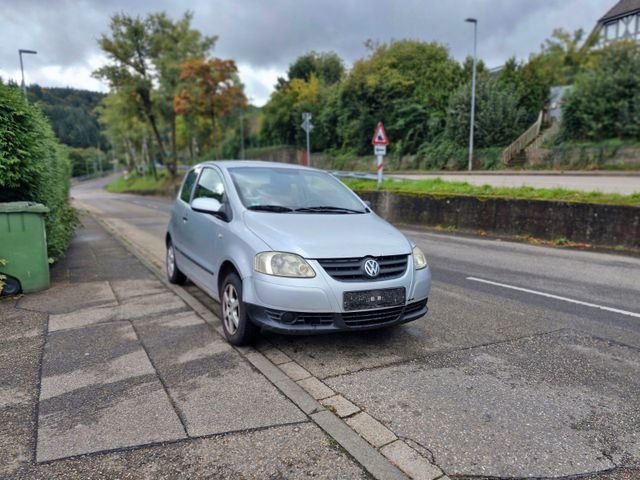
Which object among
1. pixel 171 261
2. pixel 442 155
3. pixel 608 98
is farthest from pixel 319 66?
pixel 171 261

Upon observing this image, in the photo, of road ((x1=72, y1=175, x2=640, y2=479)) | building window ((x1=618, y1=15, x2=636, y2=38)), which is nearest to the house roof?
building window ((x1=618, y1=15, x2=636, y2=38))

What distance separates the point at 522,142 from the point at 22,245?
3071 cm

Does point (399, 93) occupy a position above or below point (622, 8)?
above

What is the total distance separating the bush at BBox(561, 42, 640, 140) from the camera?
25.3m

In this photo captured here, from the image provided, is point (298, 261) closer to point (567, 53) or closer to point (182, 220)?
point (182, 220)

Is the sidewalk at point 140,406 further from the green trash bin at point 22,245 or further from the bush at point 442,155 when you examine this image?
the bush at point 442,155

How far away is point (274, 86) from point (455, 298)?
218 ft

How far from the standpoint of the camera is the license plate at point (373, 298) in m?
3.87

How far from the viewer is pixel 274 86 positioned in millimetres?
68062

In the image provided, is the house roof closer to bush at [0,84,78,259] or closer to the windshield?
the windshield

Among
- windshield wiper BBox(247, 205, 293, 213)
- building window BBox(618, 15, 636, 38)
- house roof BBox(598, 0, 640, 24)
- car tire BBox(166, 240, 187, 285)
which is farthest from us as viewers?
building window BBox(618, 15, 636, 38)

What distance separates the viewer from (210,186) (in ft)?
18.5

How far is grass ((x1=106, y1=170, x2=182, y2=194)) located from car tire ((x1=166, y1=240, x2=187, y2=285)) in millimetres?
39427

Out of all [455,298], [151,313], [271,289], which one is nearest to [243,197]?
[271,289]
